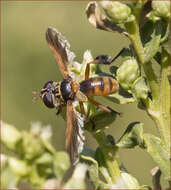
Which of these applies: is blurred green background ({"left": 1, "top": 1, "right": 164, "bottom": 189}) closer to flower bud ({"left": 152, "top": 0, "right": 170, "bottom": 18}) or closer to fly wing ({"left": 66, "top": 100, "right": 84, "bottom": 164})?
fly wing ({"left": 66, "top": 100, "right": 84, "bottom": 164})

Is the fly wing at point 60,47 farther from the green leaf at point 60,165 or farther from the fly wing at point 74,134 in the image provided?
the green leaf at point 60,165

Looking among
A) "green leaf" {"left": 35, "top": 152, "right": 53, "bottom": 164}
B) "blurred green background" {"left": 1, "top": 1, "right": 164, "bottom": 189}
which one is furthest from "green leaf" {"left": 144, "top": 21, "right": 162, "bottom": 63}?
"blurred green background" {"left": 1, "top": 1, "right": 164, "bottom": 189}

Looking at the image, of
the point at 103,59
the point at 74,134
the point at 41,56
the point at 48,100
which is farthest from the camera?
the point at 41,56

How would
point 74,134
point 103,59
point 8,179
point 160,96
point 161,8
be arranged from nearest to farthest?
1. point 8,179
2. point 161,8
3. point 160,96
4. point 74,134
5. point 103,59

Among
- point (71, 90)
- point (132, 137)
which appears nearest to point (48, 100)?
point (71, 90)

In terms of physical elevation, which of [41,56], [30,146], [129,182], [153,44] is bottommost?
[129,182]

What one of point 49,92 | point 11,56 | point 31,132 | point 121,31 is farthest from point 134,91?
point 11,56

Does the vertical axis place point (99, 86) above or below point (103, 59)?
below

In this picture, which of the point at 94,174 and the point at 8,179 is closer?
the point at 8,179

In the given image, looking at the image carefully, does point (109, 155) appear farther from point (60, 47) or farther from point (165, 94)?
point (60, 47)
